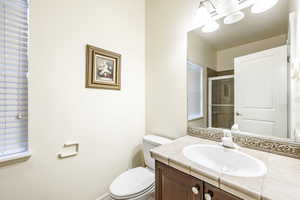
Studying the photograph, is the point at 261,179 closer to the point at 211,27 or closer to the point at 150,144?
the point at 150,144

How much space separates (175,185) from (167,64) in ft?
4.10

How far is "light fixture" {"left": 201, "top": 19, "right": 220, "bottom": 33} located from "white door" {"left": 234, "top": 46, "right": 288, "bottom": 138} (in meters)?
0.39

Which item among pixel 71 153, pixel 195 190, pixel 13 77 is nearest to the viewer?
pixel 195 190

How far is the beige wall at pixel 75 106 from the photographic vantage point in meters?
1.03

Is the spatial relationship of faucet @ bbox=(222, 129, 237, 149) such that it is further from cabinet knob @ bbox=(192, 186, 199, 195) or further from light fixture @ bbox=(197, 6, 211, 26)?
light fixture @ bbox=(197, 6, 211, 26)

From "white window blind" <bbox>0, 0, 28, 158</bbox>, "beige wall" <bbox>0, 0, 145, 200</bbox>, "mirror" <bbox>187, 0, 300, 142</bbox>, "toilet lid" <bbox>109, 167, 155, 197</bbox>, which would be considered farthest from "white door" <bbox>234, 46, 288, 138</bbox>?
"white window blind" <bbox>0, 0, 28, 158</bbox>

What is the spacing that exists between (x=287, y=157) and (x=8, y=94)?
1.95m

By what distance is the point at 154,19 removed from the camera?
1.76 m

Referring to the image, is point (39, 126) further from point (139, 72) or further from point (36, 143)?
point (139, 72)

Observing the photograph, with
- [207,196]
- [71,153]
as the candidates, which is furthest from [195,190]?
[71,153]

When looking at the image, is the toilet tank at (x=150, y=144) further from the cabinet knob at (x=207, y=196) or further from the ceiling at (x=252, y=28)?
the ceiling at (x=252, y=28)

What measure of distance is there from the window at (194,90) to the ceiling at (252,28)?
11.2 inches

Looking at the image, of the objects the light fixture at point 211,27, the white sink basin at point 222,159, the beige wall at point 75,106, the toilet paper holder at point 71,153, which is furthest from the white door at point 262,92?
the toilet paper holder at point 71,153

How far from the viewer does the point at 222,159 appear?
3.22 feet
